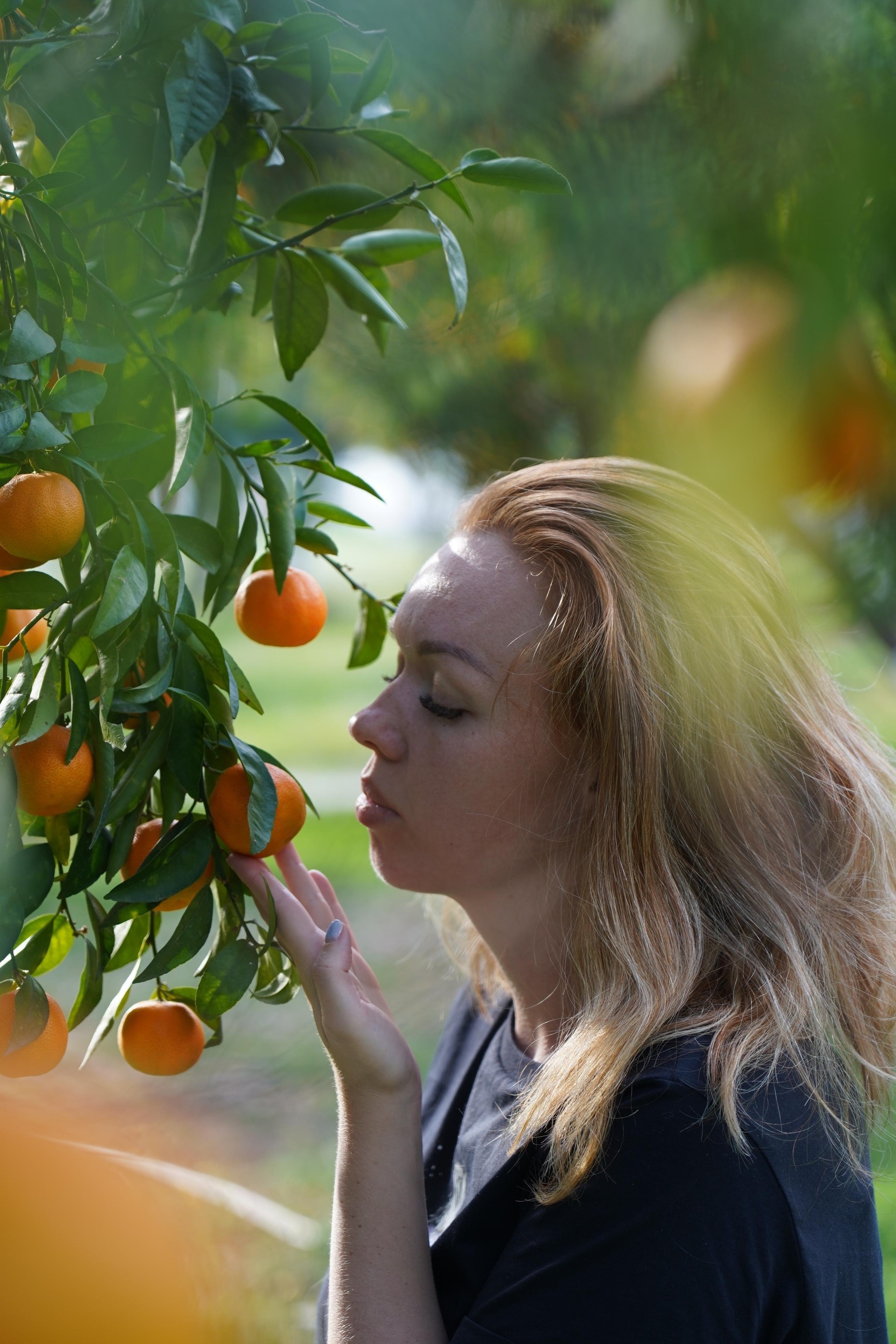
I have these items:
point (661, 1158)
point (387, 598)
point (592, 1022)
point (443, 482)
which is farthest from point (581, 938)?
point (443, 482)

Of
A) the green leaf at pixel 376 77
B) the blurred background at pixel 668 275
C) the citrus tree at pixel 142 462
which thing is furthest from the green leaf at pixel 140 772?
the green leaf at pixel 376 77

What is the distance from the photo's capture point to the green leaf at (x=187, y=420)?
1.63 feet

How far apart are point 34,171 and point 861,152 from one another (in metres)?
0.47

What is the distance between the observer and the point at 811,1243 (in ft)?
2.04

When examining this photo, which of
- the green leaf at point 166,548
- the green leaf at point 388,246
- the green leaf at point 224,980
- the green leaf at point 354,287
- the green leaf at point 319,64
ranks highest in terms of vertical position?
the green leaf at point 388,246

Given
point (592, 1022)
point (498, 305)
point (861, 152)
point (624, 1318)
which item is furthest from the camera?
point (498, 305)

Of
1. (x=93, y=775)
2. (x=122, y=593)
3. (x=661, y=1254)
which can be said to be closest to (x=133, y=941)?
(x=93, y=775)

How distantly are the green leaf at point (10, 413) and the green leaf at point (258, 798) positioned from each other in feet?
0.56

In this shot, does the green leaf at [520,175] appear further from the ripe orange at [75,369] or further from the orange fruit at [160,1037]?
the orange fruit at [160,1037]

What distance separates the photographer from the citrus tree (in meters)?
0.45

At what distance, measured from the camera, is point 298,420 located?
22.7 inches

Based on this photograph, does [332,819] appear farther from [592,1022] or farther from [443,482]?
[592,1022]

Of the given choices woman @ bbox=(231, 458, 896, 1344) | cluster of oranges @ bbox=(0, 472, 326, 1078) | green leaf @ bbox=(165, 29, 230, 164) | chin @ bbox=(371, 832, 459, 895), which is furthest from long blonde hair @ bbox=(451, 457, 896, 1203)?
green leaf @ bbox=(165, 29, 230, 164)

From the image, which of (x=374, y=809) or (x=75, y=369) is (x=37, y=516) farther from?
(x=374, y=809)
